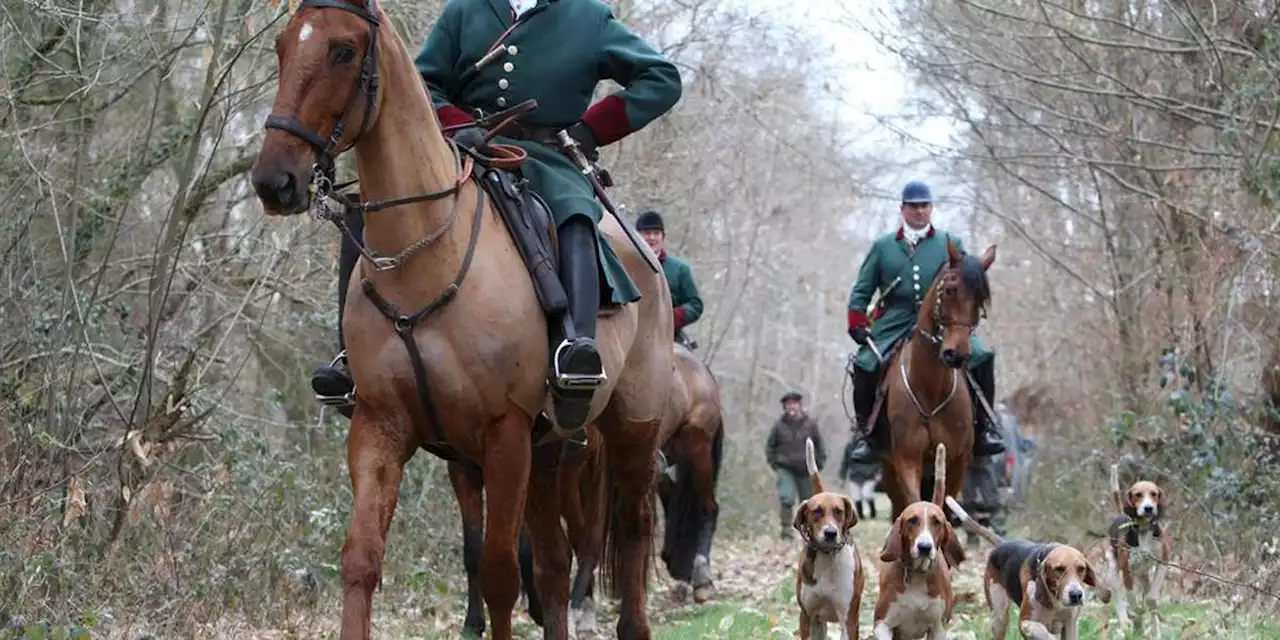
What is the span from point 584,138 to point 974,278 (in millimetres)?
4456

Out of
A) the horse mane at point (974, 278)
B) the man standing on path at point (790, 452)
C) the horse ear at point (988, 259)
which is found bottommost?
the man standing on path at point (790, 452)

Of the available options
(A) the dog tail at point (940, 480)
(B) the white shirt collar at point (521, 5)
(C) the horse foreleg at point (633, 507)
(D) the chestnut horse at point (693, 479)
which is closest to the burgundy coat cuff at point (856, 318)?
(D) the chestnut horse at point (693, 479)

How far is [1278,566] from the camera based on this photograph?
1059cm

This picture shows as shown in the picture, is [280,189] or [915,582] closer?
[280,189]

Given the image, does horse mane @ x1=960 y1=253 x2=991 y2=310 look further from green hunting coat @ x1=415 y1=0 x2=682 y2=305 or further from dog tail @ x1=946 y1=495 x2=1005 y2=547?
green hunting coat @ x1=415 y1=0 x2=682 y2=305

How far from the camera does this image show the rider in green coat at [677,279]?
14773 millimetres

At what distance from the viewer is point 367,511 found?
675 centimetres

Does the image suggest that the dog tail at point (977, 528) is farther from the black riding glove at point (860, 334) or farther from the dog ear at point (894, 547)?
the black riding glove at point (860, 334)

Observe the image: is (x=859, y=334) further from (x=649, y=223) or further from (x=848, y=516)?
(x=848, y=516)

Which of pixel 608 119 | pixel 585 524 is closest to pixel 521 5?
pixel 608 119

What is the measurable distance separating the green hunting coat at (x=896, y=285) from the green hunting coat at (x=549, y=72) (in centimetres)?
561

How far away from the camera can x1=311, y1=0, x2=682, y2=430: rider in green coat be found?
7965mm

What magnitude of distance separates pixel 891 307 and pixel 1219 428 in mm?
3387

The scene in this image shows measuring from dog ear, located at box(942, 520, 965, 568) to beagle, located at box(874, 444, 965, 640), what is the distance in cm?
9
